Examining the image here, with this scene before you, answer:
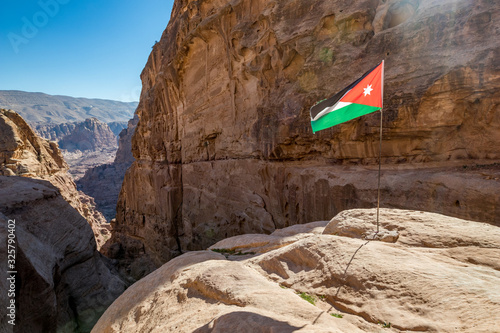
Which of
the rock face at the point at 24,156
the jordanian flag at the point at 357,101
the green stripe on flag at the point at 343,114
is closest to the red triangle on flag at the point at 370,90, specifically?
the jordanian flag at the point at 357,101

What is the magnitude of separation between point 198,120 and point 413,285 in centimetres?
1810

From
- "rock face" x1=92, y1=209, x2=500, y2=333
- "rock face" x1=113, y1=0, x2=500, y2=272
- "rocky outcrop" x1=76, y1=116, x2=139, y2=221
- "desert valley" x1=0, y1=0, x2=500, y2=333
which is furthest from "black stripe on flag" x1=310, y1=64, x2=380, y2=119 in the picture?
"rocky outcrop" x1=76, y1=116, x2=139, y2=221

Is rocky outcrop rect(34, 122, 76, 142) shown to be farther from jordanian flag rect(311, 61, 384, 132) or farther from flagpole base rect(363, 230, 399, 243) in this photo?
flagpole base rect(363, 230, 399, 243)

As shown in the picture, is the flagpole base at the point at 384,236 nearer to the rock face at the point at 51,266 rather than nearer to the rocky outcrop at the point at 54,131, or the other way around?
the rock face at the point at 51,266

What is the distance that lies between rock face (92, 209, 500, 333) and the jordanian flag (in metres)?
2.30

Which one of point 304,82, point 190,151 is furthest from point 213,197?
point 304,82

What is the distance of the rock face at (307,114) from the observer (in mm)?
7859

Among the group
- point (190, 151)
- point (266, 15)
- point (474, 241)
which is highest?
point (266, 15)

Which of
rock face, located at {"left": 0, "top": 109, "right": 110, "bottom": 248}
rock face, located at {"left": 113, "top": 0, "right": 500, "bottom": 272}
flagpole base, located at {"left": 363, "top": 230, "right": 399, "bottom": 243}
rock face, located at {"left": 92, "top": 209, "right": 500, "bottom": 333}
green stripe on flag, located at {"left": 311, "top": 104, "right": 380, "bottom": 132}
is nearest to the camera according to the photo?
rock face, located at {"left": 92, "top": 209, "right": 500, "bottom": 333}

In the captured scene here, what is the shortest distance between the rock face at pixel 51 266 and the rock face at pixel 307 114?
741 centimetres

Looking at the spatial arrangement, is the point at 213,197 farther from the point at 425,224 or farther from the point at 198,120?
the point at 425,224

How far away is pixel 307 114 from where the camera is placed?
38.4 feet

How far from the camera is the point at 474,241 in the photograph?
13.5ft

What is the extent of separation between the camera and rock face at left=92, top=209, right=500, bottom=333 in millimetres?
2986
